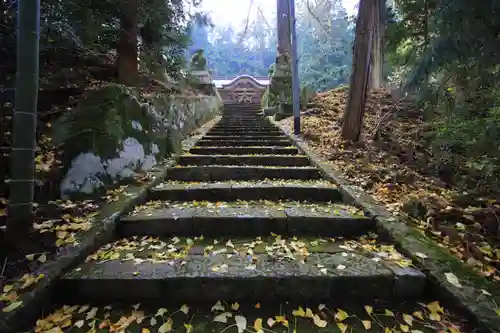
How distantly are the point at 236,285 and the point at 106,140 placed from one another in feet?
6.69

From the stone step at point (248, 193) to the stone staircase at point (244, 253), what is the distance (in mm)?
11

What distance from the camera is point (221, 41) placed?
36656mm

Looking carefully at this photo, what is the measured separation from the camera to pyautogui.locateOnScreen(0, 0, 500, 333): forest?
1.55 m

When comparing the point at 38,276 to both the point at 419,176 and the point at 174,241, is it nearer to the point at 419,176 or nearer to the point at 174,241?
the point at 174,241

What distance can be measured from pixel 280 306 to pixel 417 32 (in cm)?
593

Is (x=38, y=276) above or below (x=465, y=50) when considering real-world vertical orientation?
below

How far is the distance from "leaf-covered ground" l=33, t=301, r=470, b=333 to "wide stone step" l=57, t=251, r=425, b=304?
0.05 meters

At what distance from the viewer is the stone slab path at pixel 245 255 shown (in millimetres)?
1633

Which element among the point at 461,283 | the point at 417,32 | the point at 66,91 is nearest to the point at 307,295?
the point at 461,283

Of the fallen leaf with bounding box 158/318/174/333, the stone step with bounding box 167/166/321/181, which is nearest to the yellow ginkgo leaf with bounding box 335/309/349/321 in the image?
the fallen leaf with bounding box 158/318/174/333

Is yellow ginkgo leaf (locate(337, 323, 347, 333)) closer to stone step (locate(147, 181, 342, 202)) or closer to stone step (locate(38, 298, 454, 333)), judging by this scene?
stone step (locate(38, 298, 454, 333))

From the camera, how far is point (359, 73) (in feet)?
14.3

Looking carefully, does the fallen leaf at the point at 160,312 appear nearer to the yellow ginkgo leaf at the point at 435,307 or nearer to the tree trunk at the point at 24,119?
the tree trunk at the point at 24,119

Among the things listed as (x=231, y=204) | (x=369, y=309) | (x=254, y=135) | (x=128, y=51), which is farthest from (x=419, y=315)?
(x=128, y=51)
